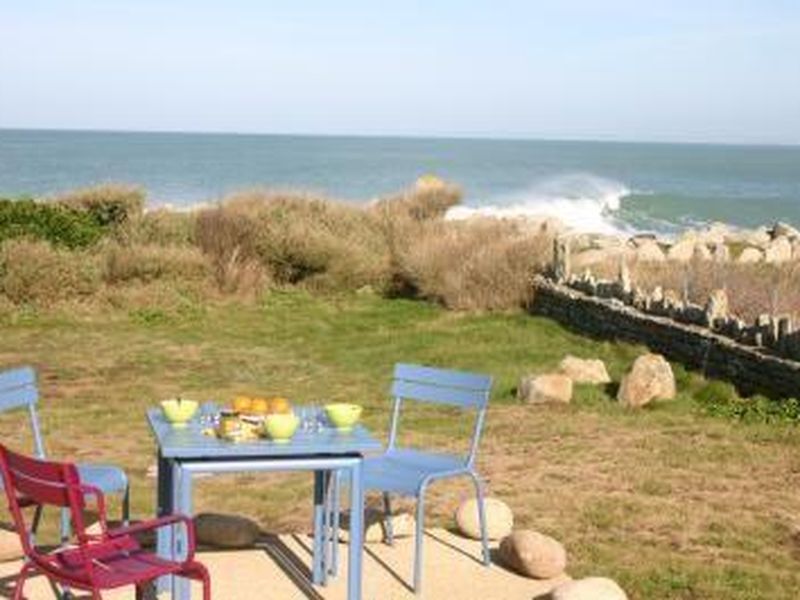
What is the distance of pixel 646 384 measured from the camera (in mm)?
10852

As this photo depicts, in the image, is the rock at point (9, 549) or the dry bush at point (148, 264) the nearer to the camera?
the rock at point (9, 549)

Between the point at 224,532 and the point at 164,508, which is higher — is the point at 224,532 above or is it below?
below

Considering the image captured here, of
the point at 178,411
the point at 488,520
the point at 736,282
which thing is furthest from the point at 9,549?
the point at 736,282

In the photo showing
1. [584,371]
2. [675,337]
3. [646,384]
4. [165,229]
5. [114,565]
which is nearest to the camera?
[114,565]

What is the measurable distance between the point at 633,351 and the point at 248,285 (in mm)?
6632

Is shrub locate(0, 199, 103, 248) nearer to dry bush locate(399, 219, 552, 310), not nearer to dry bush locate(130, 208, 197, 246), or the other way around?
dry bush locate(130, 208, 197, 246)

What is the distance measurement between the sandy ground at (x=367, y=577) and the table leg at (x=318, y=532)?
0.07 m

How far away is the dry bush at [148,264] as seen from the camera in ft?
56.2

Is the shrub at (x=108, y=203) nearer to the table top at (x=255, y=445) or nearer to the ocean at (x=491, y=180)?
the table top at (x=255, y=445)

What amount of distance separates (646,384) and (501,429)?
166cm

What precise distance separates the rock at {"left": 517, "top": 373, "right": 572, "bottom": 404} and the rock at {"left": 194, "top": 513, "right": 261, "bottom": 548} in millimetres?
5015

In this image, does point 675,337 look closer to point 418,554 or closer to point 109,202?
point 418,554

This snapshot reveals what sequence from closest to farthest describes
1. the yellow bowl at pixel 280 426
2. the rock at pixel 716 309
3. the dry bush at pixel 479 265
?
1. the yellow bowl at pixel 280 426
2. the rock at pixel 716 309
3. the dry bush at pixel 479 265

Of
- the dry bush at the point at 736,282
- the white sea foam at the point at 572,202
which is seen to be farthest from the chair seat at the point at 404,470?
the white sea foam at the point at 572,202
